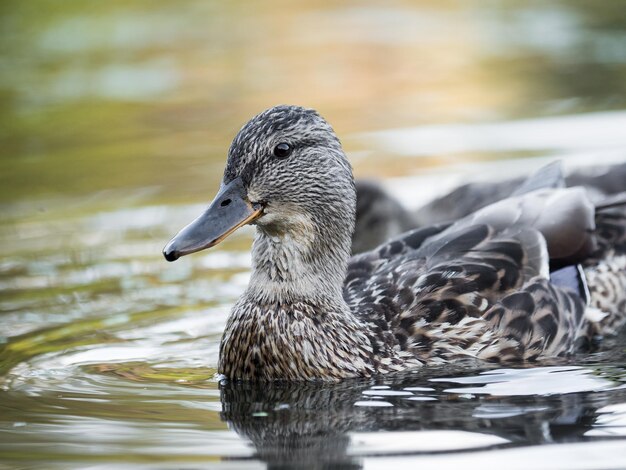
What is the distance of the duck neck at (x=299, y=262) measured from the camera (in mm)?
7340

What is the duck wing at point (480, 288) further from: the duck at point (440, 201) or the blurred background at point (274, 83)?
the blurred background at point (274, 83)

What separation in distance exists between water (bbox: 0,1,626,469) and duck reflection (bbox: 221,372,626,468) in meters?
0.02

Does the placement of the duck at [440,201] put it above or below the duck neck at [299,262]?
above

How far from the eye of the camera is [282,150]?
724 cm

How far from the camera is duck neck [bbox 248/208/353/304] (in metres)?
7.34

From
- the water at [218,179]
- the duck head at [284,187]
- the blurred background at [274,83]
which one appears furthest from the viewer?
the blurred background at [274,83]

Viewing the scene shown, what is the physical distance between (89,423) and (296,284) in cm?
141

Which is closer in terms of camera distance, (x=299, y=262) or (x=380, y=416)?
(x=380, y=416)

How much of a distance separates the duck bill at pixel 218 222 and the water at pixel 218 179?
78 cm

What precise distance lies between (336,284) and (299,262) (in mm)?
A: 279

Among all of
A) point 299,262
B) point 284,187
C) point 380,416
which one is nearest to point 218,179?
point 299,262

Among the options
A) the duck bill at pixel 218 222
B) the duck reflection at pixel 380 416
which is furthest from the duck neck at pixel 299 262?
the duck reflection at pixel 380 416

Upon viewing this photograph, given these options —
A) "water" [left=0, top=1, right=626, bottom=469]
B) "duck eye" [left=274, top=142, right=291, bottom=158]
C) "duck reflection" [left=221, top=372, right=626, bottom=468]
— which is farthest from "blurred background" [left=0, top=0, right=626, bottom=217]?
"duck reflection" [left=221, top=372, right=626, bottom=468]

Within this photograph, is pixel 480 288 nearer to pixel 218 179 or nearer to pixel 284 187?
pixel 284 187
